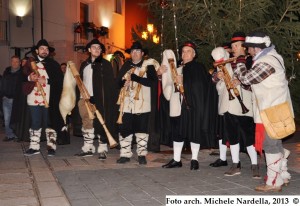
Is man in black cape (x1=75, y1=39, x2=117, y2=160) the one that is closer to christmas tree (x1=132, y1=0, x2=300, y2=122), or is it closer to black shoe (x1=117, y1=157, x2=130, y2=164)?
black shoe (x1=117, y1=157, x2=130, y2=164)

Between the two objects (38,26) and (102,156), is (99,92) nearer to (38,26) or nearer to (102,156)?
(102,156)

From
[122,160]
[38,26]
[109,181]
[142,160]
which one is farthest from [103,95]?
[38,26]

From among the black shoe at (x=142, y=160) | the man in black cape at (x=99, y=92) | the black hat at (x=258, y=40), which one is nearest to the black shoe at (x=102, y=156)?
the man in black cape at (x=99, y=92)

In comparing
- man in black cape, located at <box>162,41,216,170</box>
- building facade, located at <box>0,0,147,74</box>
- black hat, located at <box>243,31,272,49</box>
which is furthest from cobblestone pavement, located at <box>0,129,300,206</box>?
building facade, located at <box>0,0,147,74</box>

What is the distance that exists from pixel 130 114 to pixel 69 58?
14991 mm

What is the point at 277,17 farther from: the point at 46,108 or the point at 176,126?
the point at 46,108

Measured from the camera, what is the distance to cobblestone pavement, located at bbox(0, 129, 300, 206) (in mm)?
5151

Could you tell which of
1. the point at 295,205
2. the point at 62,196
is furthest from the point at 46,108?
the point at 295,205

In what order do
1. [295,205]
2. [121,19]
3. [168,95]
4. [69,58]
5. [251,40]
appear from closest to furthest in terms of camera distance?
[295,205], [251,40], [168,95], [69,58], [121,19]

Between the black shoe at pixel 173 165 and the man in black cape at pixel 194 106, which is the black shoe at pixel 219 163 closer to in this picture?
the man in black cape at pixel 194 106

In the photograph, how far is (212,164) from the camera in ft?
23.2

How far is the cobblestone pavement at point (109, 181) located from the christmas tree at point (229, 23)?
212cm

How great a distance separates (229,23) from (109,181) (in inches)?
154

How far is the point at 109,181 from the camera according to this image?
5938 millimetres
